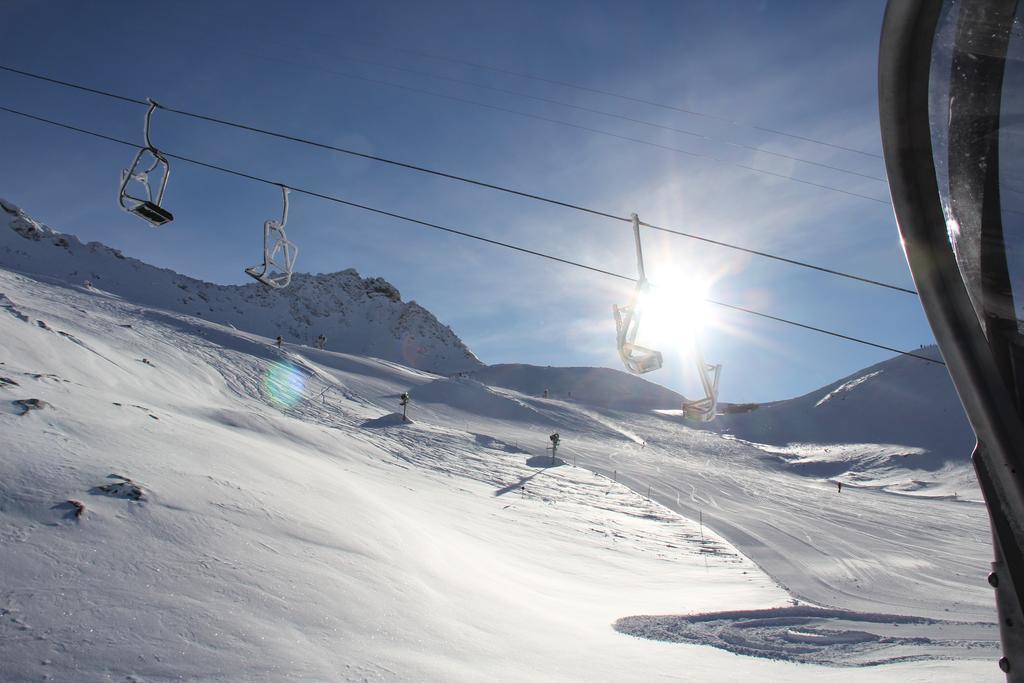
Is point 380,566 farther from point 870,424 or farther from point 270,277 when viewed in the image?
point 870,424

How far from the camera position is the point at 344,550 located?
6633mm

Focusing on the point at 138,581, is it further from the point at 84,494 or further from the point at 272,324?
the point at 272,324

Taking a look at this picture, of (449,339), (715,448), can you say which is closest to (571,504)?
(715,448)

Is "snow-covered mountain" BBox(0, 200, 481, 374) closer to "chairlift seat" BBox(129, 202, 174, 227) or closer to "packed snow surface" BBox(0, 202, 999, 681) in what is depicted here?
"packed snow surface" BBox(0, 202, 999, 681)

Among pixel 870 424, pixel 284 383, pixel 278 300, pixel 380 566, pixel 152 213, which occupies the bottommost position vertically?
pixel 380 566

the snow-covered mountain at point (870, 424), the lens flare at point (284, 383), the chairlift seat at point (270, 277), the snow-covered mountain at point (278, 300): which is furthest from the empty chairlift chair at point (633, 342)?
the snow-covered mountain at point (278, 300)

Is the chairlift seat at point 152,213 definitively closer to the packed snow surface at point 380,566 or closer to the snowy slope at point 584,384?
the packed snow surface at point 380,566

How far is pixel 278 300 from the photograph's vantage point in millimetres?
147625

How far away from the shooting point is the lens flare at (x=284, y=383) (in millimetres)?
30281

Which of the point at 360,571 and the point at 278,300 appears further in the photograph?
the point at 278,300

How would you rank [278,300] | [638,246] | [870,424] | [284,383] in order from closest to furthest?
[638,246] < [284,383] < [870,424] < [278,300]

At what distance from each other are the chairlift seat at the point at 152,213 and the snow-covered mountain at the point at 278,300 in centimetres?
7365

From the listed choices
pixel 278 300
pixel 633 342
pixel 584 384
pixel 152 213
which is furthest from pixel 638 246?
pixel 278 300

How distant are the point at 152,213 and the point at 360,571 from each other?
4534 mm
